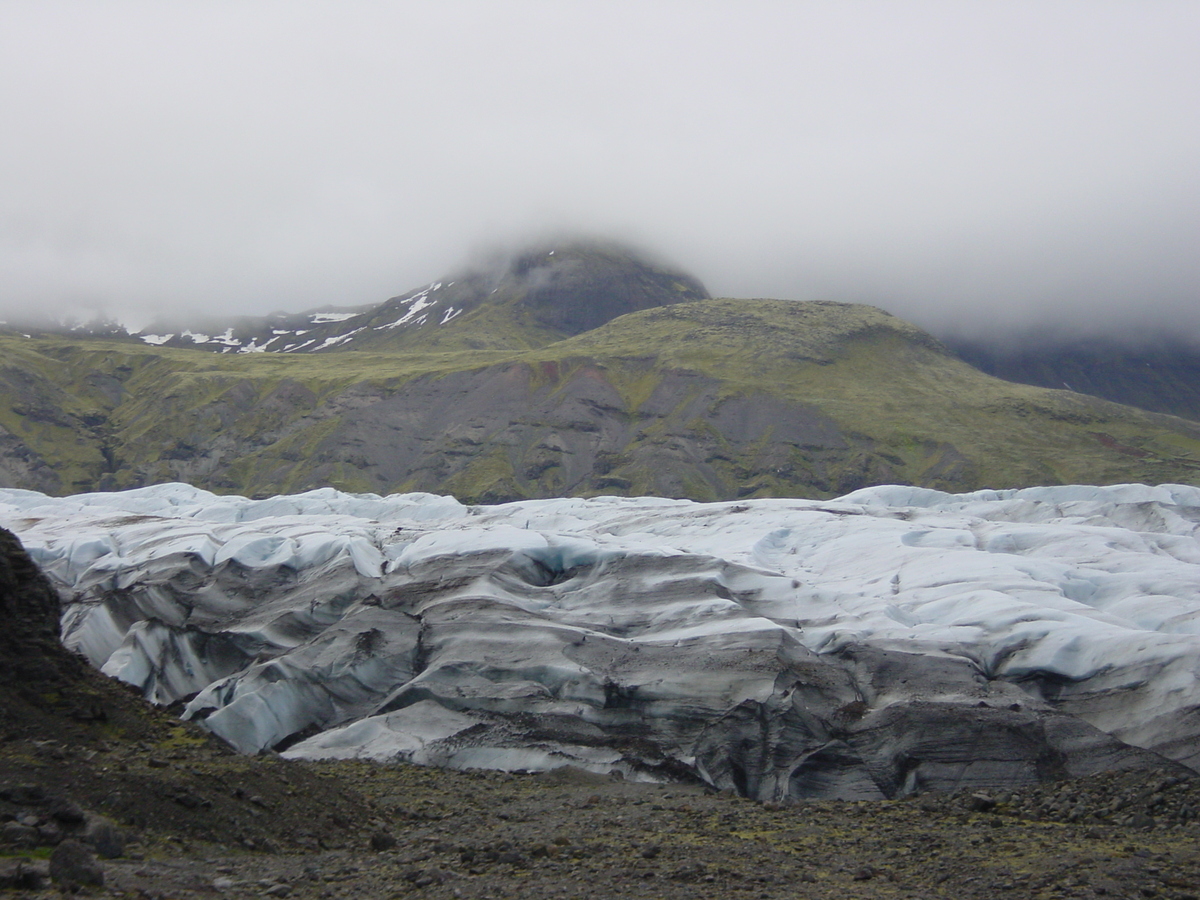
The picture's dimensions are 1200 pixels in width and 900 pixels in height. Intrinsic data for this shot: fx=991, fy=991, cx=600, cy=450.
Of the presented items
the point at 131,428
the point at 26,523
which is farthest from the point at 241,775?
the point at 131,428

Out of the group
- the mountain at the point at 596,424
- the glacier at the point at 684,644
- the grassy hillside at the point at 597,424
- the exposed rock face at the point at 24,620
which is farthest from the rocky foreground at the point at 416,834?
the grassy hillside at the point at 597,424

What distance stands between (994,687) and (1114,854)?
11.6 m

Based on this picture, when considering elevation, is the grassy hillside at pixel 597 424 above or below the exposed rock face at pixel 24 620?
below

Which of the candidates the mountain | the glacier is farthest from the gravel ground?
the mountain

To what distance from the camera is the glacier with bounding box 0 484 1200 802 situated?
25.2 metres

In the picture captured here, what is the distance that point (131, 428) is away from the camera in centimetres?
16888

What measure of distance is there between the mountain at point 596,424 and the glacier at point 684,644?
3843 inches

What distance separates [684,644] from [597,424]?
126 metres

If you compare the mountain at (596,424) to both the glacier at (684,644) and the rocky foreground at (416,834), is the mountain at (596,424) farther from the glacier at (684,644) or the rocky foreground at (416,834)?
the rocky foreground at (416,834)

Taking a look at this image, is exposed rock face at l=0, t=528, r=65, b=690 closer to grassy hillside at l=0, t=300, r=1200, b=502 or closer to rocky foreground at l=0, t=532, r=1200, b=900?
rocky foreground at l=0, t=532, r=1200, b=900

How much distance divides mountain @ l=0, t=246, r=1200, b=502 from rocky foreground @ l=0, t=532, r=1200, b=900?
117 m

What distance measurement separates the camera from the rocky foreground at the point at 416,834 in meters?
12.6

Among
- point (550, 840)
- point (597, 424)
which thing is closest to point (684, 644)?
point (550, 840)

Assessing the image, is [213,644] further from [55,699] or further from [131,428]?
[131,428]
